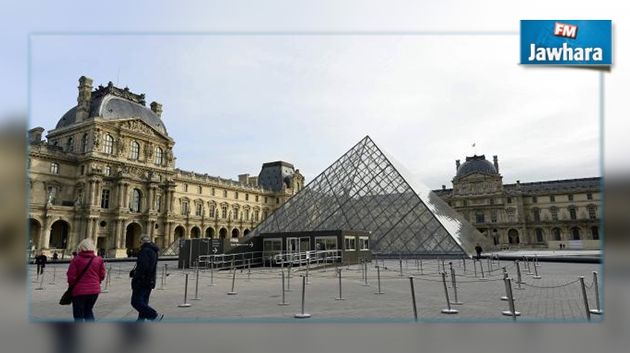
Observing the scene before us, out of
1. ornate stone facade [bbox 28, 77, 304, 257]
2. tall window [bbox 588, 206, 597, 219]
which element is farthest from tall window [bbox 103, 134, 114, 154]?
tall window [bbox 588, 206, 597, 219]

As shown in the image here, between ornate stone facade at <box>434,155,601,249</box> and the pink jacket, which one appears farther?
ornate stone facade at <box>434,155,601,249</box>

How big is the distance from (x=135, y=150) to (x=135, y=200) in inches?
228

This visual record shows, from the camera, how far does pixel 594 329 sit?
5645 millimetres

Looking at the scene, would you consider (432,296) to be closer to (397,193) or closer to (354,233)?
(354,233)

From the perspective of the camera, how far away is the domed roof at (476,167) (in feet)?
239

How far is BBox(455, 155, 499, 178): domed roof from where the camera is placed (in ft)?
239

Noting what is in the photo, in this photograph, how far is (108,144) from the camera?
4369 centimetres

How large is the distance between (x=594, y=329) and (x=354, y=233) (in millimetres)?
15948

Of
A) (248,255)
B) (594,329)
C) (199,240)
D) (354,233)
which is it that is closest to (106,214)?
(199,240)

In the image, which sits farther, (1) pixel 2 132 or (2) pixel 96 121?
(2) pixel 96 121

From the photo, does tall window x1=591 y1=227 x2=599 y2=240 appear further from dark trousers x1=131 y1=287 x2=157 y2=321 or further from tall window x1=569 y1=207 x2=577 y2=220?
dark trousers x1=131 y1=287 x2=157 y2=321

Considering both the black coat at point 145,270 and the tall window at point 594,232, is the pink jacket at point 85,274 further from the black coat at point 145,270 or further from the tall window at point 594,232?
the tall window at point 594,232

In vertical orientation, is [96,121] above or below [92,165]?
above

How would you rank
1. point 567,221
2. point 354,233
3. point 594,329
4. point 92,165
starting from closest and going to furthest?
point 594,329, point 354,233, point 92,165, point 567,221
